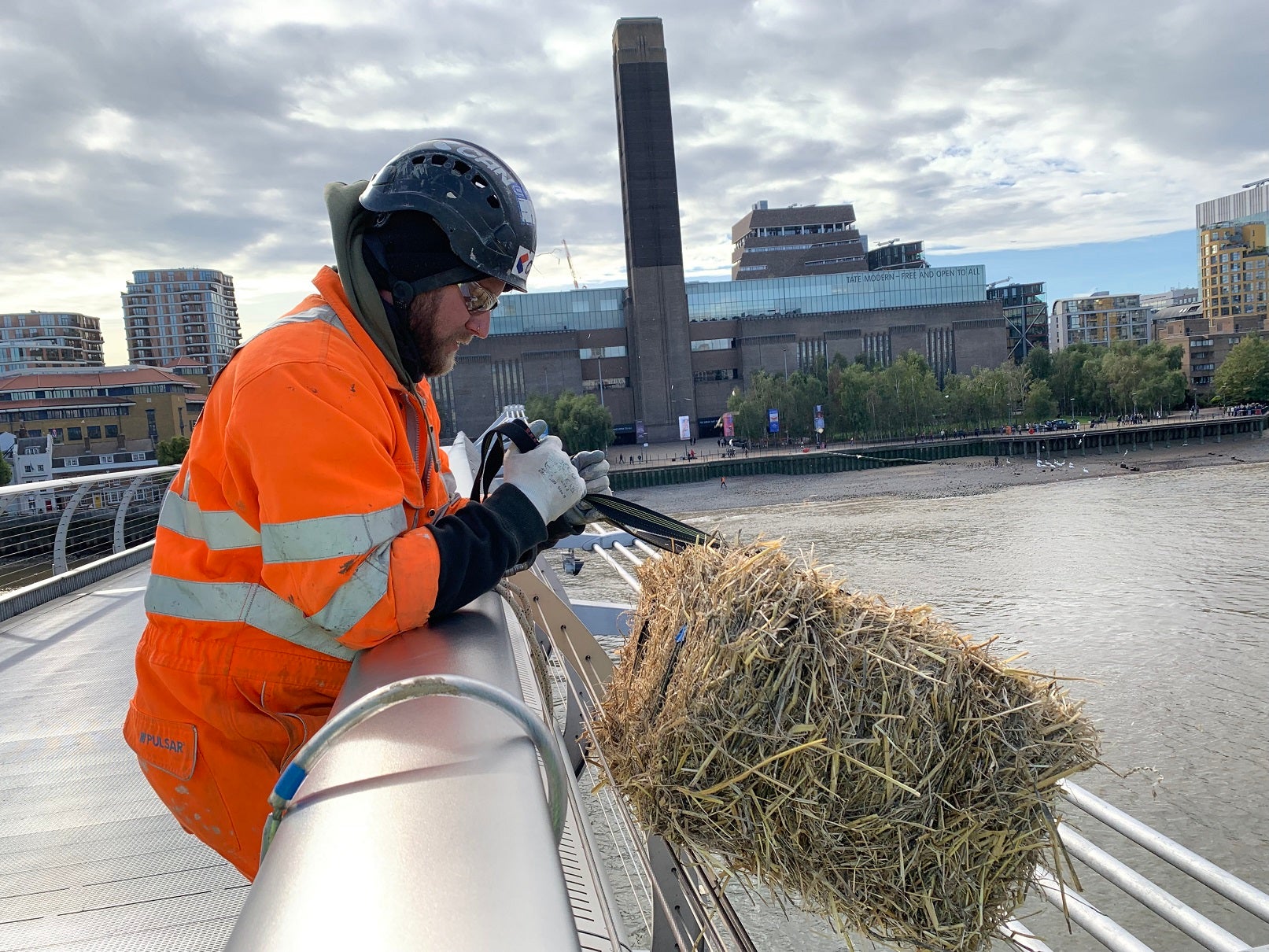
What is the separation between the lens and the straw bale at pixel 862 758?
5.02ft

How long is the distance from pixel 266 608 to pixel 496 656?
0.57 metres

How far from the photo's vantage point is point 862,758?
1.53 metres

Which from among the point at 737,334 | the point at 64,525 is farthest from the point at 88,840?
the point at 737,334

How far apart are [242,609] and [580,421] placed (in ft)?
215

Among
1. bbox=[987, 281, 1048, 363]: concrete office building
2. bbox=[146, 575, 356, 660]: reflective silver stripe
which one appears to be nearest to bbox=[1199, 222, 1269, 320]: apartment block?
bbox=[987, 281, 1048, 363]: concrete office building

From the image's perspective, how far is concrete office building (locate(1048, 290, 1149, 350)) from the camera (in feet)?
461

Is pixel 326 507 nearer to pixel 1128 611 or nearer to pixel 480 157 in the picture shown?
pixel 480 157

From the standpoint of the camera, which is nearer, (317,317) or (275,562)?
(275,562)

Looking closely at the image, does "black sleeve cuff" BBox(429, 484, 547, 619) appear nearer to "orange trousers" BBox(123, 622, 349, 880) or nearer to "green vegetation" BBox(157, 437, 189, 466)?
"orange trousers" BBox(123, 622, 349, 880)

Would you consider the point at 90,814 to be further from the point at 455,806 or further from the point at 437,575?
the point at 455,806

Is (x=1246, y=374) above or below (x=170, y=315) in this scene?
below

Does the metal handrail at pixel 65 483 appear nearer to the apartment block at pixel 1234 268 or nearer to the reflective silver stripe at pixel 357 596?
the reflective silver stripe at pixel 357 596

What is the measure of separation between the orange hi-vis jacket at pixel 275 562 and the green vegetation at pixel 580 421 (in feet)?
208

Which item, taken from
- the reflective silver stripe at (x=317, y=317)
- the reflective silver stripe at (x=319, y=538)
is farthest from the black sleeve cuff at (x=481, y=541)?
the reflective silver stripe at (x=317, y=317)
